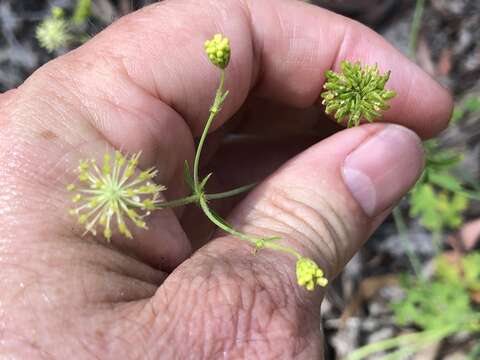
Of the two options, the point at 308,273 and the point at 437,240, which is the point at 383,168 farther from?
the point at 437,240

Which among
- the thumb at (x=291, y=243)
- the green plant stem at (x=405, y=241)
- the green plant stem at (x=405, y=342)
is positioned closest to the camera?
the thumb at (x=291, y=243)

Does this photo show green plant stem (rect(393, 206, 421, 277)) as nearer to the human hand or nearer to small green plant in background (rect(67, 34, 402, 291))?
the human hand

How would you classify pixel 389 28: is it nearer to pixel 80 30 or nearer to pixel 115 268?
pixel 80 30

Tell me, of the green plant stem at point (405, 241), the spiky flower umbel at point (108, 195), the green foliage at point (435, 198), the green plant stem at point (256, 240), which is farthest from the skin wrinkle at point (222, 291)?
the green plant stem at point (405, 241)

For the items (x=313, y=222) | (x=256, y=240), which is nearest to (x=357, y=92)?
(x=313, y=222)

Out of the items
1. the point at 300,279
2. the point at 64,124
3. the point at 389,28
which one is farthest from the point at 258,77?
the point at 389,28

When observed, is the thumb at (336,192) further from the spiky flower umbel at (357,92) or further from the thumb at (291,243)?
the spiky flower umbel at (357,92)
